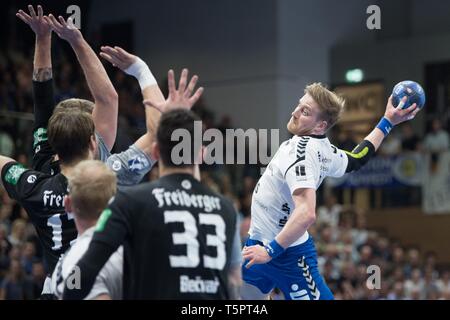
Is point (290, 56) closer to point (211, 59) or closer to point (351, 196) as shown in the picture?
point (211, 59)

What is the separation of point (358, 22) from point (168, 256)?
73.6 ft

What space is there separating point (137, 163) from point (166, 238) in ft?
5.11

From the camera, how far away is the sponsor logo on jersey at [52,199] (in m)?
Answer: 5.54

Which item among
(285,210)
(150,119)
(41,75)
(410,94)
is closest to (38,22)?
(41,75)

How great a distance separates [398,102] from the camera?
778 centimetres

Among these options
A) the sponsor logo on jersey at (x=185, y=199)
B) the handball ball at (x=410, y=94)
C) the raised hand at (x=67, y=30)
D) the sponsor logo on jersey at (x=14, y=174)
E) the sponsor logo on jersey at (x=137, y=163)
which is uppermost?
the raised hand at (x=67, y=30)

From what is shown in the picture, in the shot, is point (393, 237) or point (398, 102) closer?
point (398, 102)

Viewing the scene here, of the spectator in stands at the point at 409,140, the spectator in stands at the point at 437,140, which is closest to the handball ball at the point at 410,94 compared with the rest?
the spectator in stands at the point at 437,140

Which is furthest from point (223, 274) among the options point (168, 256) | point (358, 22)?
point (358, 22)

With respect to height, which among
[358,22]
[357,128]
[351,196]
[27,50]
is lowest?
[351,196]

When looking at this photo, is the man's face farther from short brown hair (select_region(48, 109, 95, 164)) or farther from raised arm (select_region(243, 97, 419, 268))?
short brown hair (select_region(48, 109, 95, 164))

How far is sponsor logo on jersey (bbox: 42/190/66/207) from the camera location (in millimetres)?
5543

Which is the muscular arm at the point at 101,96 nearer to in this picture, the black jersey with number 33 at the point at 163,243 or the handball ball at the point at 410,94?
the black jersey with number 33 at the point at 163,243
